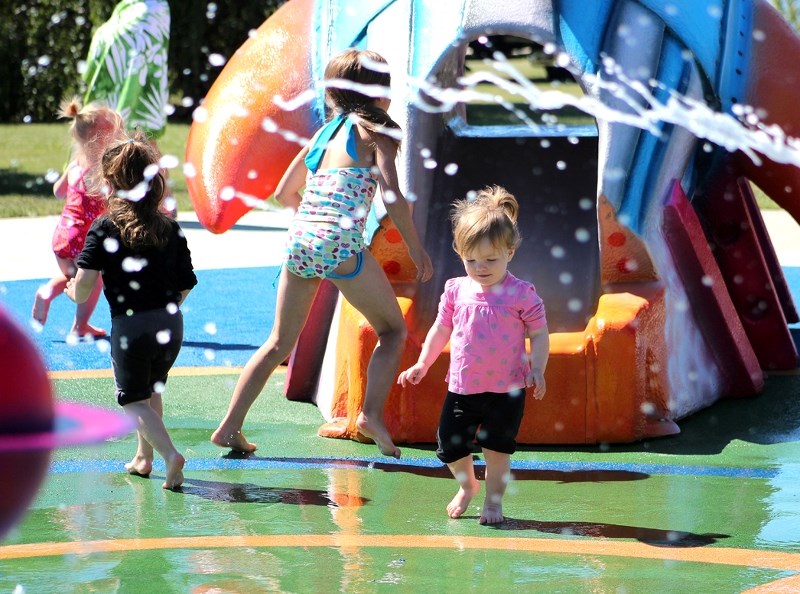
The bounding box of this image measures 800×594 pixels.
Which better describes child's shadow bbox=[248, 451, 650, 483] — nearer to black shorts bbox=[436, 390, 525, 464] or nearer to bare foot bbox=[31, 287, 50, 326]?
black shorts bbox=[436, 390, 525, 464]

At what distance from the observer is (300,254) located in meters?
5.15

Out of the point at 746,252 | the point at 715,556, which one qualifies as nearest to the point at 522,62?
the point at 746,252

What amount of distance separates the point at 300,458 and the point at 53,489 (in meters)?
Result: 0.95

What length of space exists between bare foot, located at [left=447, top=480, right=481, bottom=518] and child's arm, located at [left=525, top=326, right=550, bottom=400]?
39 centimetres

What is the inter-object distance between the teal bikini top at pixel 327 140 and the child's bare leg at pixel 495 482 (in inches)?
49.6

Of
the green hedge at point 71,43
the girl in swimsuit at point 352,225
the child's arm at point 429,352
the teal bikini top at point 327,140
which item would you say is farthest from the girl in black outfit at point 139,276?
the green hedge at point 71,43

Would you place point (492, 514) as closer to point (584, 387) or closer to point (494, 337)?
point (494, 337)

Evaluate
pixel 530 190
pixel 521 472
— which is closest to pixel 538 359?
pixel 521 472

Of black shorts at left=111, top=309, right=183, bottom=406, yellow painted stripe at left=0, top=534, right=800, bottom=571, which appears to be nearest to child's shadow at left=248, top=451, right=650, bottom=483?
black shorts at left=111, top=309, right=183, bottom=406

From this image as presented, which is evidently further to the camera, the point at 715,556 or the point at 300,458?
the point at 300,458

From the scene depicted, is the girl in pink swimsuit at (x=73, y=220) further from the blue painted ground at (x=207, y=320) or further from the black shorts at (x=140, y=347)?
the black shorts at (x=140, y=347)

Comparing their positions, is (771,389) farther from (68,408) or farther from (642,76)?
(68,408)

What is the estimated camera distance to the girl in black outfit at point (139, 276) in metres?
4.82

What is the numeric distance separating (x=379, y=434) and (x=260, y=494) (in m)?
0.52
